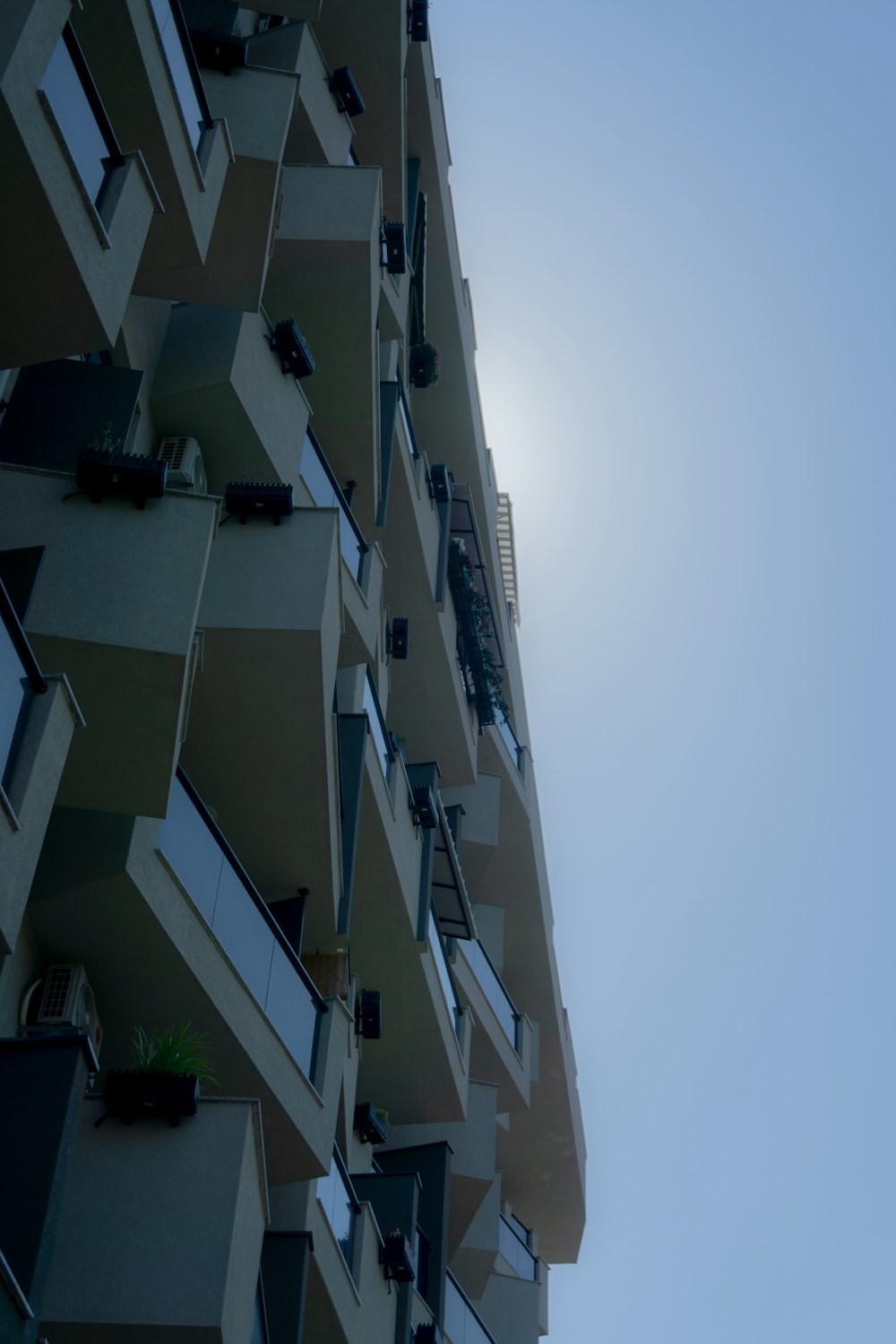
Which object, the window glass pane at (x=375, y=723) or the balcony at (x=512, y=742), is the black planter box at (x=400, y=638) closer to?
the window glass pane at (x=375, y=723)

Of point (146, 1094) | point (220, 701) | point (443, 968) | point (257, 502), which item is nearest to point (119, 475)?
point (257, 502)

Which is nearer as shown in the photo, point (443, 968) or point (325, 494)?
point (325, 494)

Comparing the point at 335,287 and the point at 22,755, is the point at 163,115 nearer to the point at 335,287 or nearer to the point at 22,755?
the point at 335,287

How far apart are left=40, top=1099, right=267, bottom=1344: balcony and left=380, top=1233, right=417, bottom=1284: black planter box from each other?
542cm

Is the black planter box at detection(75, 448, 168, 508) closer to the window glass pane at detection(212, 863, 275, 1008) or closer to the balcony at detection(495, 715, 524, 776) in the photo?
the window glass pane at detection(212, 863, 275, 1008)

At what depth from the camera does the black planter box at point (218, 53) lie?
13.9m

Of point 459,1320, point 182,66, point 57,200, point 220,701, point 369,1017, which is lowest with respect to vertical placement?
point 459,1320

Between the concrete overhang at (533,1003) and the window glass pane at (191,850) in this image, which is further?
the concrete overhang at (533,1003)

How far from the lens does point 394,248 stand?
60.4ft

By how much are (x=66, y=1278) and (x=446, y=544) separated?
15.2 meters

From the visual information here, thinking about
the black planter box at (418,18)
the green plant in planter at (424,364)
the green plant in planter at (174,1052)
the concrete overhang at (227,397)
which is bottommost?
the green plant in planter at (174,1052)

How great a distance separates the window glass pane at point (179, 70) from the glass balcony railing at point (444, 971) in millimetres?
9901

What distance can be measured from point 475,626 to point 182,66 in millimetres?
12616

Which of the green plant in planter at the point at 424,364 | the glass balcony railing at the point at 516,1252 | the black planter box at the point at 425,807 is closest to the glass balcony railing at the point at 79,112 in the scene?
the black planter box at the point at 425,807
